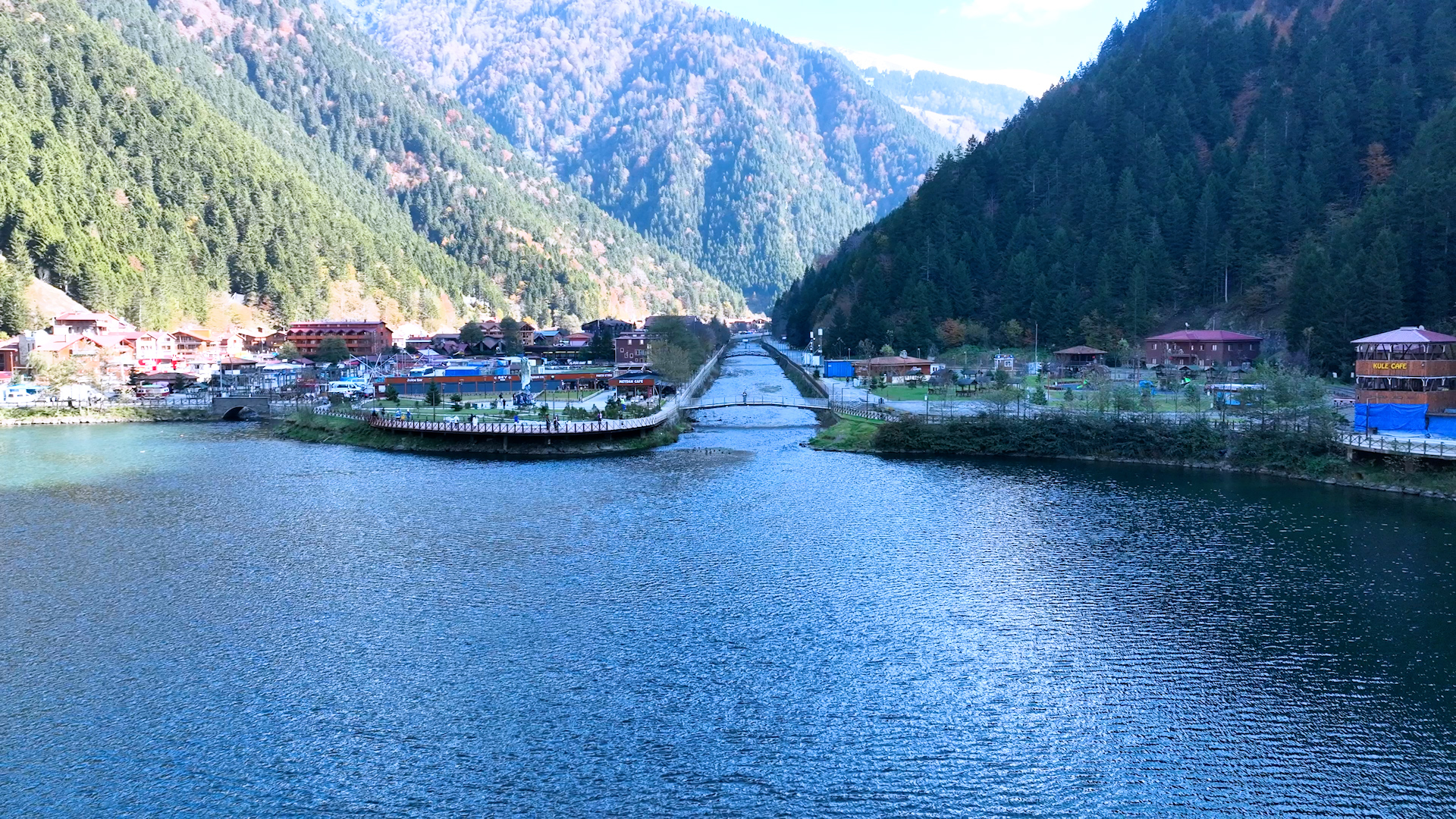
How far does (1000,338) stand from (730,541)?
7156 centimetres

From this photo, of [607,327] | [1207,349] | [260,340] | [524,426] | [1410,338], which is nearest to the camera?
[1410,338]

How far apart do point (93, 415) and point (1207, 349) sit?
90.2 metres

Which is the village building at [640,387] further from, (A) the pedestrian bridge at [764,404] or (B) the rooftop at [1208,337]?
(B) the rooftop at [1208,337]

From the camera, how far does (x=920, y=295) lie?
108 m

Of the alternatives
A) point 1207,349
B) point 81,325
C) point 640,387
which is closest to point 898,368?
point 640,387

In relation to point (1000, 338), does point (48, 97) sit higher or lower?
higher

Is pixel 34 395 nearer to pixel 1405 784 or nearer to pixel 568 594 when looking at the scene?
pixel 568 594

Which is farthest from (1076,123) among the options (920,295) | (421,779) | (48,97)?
(48,97)

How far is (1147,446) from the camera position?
54156 mm

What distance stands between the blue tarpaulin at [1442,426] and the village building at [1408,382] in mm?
93

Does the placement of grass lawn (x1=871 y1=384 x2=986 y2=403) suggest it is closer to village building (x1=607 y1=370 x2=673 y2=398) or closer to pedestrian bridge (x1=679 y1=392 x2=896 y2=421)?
pedestrian bridge (x1=679 y1=392 x2=896 y2=421)

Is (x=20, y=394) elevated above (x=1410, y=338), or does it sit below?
below

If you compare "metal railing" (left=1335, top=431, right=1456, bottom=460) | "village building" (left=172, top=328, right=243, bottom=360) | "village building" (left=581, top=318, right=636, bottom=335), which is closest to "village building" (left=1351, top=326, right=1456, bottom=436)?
"metal railing" (left=1335, top=431, right=1456, bottom=460)

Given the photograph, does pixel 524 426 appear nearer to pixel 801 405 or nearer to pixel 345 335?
pixel 801 405
